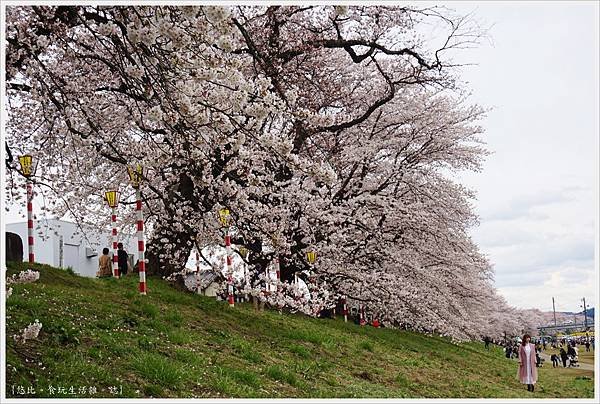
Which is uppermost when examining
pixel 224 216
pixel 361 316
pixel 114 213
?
pixel 114 213

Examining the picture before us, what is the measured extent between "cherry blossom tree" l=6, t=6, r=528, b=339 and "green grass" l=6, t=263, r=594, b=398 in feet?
3.08

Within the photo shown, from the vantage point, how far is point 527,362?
12.4 m

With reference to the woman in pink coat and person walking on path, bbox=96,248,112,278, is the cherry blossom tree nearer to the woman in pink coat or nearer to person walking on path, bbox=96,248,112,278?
person walking on path, bbox=96,248,112,278

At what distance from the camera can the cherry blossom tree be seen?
5594mm

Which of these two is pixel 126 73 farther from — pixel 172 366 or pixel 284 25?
pixel 284 25

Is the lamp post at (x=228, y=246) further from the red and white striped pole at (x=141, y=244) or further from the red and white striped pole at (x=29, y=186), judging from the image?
the red and white striped pole at (x=29, y=186)

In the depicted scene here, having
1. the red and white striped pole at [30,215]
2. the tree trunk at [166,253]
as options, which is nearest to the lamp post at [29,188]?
the red and white striped pole at [30,215]

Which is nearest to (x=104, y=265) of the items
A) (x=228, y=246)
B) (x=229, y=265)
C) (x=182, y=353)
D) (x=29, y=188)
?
(x=29, y=188)

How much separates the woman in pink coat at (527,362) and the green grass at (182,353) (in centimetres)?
20

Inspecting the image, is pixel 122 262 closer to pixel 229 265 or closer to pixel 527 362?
pixel 229 265

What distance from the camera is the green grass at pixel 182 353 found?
229 inches

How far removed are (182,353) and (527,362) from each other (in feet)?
25.4

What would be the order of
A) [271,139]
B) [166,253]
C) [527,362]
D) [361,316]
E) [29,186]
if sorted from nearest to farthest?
[271,139] → [29,186] → [166,253] → [527,362] → [361,316]

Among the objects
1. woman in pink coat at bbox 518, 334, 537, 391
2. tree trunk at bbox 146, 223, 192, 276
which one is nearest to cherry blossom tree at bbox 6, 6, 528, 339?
tree trunk at bbox 146, 223, 192, 276
